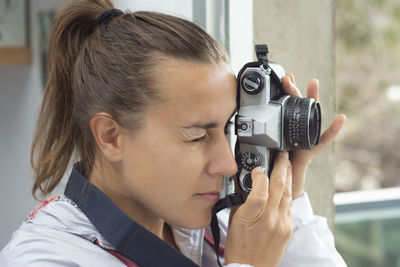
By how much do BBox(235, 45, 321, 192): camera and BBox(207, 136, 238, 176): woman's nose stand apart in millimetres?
70

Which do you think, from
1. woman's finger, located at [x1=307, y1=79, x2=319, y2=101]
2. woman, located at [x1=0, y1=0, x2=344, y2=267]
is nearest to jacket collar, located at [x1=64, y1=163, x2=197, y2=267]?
woman, located at [x1=0, y1=0, x2=344, y2=267]

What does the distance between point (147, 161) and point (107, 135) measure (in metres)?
0.09

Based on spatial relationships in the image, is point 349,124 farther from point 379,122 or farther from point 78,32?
point 78,32

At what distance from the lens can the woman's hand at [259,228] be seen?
3.17 feet

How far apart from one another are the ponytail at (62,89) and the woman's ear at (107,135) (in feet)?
0.40

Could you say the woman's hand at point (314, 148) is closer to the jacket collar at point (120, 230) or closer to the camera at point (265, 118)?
the camera at point (265, 118)

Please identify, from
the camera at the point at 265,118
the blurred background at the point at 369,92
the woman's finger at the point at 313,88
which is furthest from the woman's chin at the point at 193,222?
the blurred background at the point at 369,92

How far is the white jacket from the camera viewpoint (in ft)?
2.87

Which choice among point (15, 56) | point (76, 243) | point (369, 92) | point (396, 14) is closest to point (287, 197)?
point (76, 243)

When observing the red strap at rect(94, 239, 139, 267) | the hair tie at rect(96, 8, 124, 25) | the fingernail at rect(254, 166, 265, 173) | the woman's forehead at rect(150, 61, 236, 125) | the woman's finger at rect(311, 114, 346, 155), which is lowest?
the red strap at rect(94, 239, 139, 267)

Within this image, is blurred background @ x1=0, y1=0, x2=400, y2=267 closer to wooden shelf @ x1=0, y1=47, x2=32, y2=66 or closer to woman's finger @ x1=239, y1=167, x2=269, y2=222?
wooden shelf @ x1=0, y1=47, x2=32, y2=66

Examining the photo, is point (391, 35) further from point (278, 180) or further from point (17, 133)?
point (278, 180)

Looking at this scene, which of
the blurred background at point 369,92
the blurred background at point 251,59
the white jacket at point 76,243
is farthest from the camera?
the blurred background at point 369,92

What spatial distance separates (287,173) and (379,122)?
5.15 m
